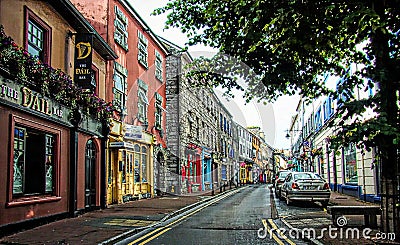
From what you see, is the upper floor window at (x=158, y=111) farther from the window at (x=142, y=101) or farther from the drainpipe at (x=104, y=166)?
the drainpipe at (x=104, y=166)

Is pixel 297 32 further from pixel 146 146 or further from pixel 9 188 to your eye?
pixel 146 146

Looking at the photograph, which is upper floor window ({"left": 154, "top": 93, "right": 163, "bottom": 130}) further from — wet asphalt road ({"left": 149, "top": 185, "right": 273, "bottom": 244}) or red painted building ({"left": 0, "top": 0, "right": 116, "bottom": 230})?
wet asphalt road ({"left": 149, "top": 185, "right": 273, "bottom": 244})

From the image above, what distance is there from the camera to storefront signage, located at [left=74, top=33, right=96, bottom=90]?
48.4ft

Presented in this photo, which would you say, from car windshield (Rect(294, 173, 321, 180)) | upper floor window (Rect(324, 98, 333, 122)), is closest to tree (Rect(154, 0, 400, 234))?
car windshield (Rect(294, 173, 321, 180))

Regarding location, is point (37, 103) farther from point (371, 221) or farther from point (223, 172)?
point (223, 172)

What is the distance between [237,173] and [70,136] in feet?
168

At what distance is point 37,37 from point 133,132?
877 cm

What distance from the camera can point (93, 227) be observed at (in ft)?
38.9

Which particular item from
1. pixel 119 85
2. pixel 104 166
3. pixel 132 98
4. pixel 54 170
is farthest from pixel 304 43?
pixel 132 98

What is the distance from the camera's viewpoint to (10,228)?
10406 millimetres

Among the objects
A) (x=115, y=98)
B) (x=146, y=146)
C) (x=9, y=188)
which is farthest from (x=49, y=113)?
(x=146, y=146)

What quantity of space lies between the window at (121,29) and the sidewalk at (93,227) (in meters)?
7.96

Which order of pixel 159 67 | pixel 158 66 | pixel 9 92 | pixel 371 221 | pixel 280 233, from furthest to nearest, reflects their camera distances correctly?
pixel 159 67, pixel 158 66, pixel 280 233, pixel 371 221, pixel 9 92

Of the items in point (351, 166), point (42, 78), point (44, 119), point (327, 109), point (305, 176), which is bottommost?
point (305, 176)
